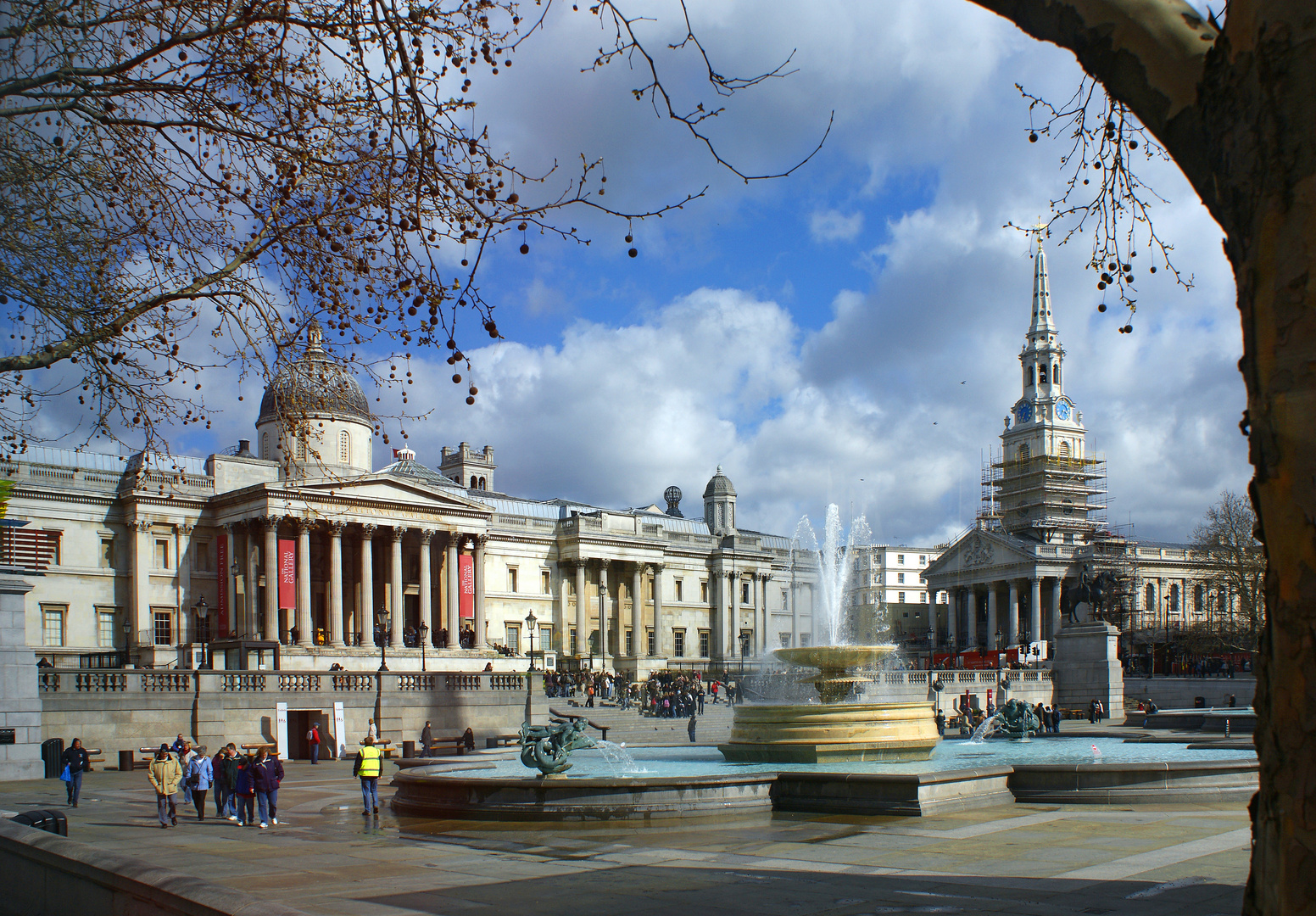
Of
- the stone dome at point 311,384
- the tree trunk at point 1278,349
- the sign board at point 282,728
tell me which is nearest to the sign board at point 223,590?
the sign board at point 282,728

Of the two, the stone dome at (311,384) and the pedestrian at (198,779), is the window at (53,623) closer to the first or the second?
the pedestrian at (198,779)

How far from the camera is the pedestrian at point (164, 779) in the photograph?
1777 cm

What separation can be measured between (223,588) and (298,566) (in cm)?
397

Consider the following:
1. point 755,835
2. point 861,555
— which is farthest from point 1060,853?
point 861,555

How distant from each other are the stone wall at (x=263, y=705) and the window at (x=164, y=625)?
2570 centimetres

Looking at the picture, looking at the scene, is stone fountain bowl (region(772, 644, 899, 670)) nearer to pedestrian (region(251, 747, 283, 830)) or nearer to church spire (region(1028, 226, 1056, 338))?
pedestrian (region(251, 747, 283, 830))

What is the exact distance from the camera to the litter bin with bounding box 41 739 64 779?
2622cm

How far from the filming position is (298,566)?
59.9m

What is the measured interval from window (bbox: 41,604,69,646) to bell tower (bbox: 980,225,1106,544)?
8232cm

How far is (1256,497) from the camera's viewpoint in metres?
3.92

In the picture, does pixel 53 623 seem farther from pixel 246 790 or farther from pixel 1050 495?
pixel 1050 495

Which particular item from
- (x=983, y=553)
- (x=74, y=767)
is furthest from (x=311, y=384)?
(x=983, y=553)

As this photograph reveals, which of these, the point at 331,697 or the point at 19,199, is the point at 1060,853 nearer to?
the point at 19,199

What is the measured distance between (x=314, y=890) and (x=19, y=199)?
833 cm
